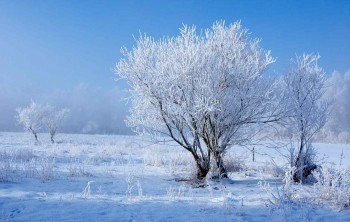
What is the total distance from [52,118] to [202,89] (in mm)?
41509

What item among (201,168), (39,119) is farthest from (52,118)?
(201,168)

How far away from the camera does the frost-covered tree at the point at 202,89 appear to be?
1036 centimetres

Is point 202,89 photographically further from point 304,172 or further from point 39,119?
point 39,119

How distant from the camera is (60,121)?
47.9m

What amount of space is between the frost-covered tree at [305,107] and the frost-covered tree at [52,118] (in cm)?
3947

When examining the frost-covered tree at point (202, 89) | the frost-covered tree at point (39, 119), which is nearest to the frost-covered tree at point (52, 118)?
the frost-covered tree at point (39, 119)

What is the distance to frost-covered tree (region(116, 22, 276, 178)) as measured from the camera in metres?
10.4

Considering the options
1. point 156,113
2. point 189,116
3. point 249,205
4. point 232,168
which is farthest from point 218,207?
point 232,168

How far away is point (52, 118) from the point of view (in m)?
47.3

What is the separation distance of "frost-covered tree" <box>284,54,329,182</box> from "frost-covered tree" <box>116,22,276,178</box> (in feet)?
3.09

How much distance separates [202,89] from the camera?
1002cm

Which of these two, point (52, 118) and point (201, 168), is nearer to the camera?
point (201, 168)

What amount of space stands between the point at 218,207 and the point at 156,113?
472cm

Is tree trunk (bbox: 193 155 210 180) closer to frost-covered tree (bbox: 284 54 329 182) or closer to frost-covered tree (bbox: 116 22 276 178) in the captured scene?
frost-covered tree (bbox: 116 22 276 178)
